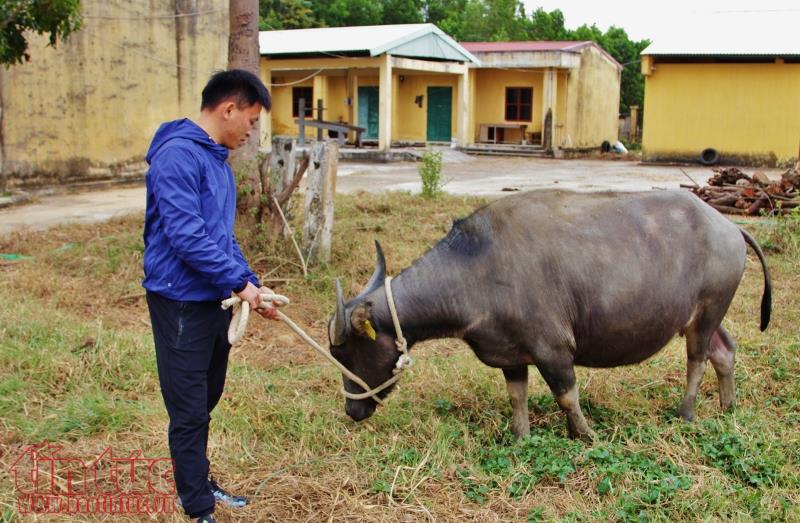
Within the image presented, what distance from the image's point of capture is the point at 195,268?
3199 mm

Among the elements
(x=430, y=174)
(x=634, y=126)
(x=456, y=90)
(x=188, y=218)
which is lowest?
(x=430, y=174)

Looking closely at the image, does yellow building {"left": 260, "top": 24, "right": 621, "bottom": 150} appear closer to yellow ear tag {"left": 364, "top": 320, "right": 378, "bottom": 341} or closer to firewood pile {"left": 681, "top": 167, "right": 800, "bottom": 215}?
firewood pile {"left": 681, "top": 167, "right": 800, "bottom": 215}

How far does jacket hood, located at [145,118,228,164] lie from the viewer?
130 inches

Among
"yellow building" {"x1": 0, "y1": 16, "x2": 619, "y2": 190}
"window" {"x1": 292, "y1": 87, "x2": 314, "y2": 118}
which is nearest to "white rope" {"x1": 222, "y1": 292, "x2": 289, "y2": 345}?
"yellow building" {"x1": 0, "y1": 16, "x2": 619, "y2": 190}

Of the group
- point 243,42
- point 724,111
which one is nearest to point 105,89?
point 243,42

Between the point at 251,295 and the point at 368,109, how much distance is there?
27711 mm

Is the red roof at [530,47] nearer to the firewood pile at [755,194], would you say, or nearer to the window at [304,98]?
the window at [304,98]

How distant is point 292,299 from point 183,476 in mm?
4289

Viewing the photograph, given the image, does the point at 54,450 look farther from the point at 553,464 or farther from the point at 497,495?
the point at 553,464

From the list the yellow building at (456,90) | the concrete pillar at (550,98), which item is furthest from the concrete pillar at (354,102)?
the concrete pillar at (550,98)

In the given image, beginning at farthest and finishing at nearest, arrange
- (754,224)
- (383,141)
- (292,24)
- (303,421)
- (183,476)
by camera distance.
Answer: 1. (292,24)
2. (383,141)
3. (754,224)
4. (303,421)
5. (183,476)

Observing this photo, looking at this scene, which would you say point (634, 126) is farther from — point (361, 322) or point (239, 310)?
point (239, 310)

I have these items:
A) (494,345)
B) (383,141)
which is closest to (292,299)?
(494,345)

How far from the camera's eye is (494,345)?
14.3ft
